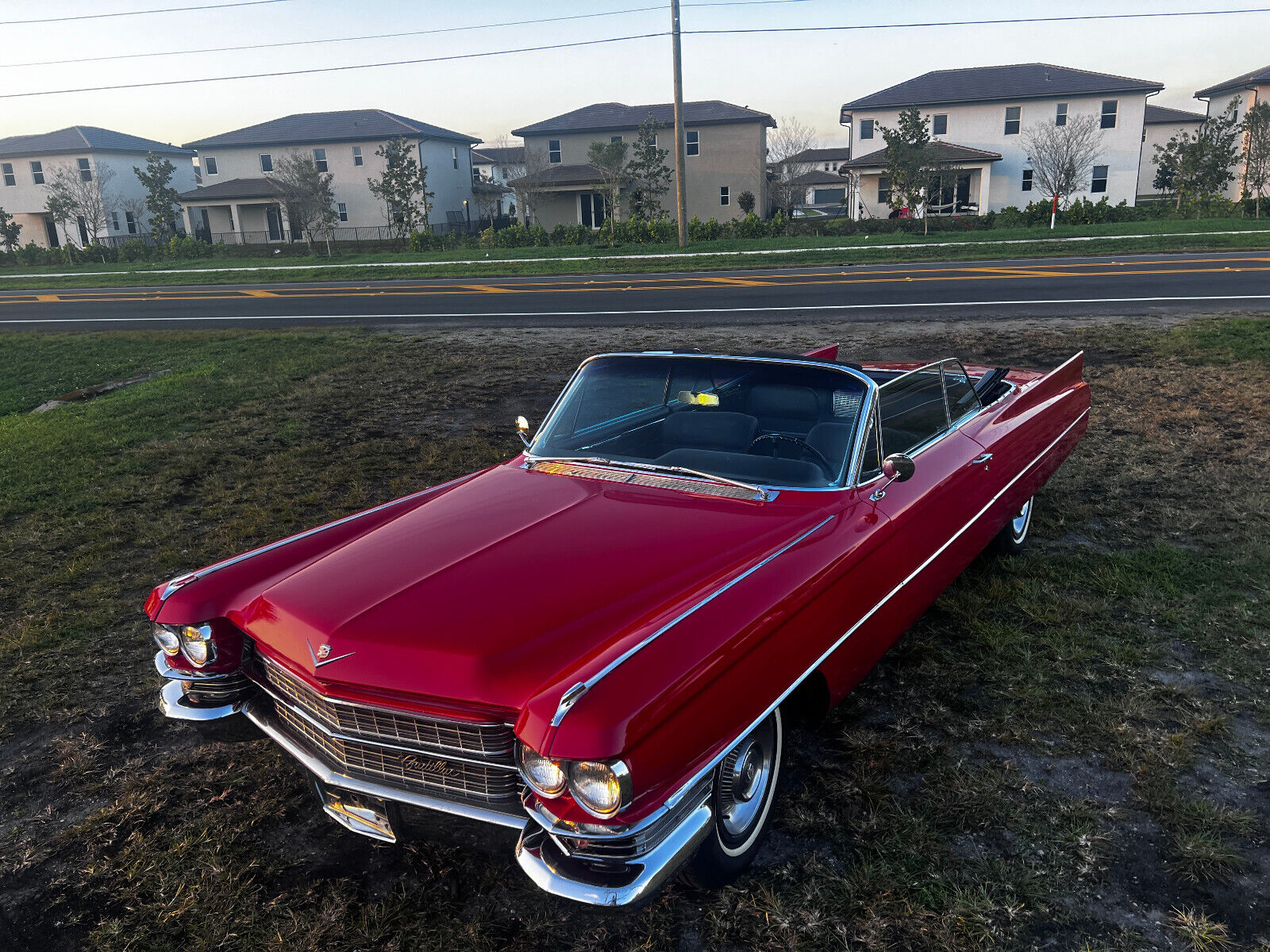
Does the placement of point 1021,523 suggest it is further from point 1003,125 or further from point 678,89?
point 1003,125

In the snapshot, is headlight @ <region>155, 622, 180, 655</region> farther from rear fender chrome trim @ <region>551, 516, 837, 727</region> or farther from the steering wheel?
the steering wheel

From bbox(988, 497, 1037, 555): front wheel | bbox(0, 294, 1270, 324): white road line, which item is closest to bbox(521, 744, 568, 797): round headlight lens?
bbox(988, 497, 1037, 555): front wheel

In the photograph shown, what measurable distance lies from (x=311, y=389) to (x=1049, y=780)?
9.83 metres

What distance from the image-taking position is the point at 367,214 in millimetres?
51719

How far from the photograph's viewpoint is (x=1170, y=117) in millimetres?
69250

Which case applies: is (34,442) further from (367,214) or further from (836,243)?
(367,214)

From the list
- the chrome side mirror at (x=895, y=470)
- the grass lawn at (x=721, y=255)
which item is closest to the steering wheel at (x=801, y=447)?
the chrome side mirror at (x=895, y=470)

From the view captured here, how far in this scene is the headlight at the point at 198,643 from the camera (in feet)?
10.2

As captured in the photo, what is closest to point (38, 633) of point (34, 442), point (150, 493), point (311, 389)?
point (150, 493)

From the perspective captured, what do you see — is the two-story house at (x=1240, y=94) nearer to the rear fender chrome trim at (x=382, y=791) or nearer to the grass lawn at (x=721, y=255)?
the grass lawn at (x=721, y=255)

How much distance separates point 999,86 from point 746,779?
167ft

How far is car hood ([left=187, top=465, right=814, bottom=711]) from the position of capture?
254cm

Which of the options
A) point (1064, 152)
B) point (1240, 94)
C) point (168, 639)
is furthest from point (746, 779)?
point (1240, 94)

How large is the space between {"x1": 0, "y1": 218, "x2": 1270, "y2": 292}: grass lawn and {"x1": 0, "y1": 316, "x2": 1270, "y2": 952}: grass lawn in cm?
1846
